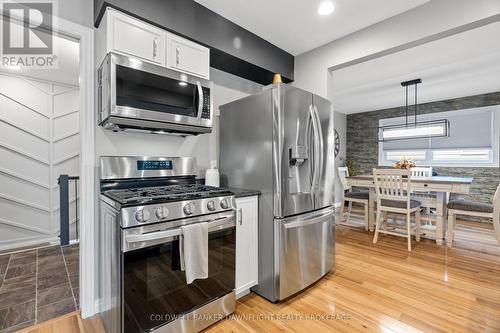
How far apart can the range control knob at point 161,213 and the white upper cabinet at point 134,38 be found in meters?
1.11

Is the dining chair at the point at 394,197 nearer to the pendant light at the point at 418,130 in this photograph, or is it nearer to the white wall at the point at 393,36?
the pendant light at the point at 418,130

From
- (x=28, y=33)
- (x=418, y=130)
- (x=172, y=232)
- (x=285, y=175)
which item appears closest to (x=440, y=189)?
(x=418, y=130)

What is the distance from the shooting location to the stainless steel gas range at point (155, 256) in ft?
4.27

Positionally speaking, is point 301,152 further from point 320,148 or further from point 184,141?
point 184,141

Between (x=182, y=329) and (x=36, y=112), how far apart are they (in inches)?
147

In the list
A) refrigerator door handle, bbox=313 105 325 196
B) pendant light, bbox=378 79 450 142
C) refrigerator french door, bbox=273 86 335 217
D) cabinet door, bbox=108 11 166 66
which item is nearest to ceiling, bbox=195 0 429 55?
cabinet door, bbox=108 11 166 66

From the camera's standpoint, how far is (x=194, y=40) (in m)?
2.06

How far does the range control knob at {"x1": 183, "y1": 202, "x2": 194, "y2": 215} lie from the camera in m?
1.49

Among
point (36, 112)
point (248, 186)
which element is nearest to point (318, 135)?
point (248, 186)

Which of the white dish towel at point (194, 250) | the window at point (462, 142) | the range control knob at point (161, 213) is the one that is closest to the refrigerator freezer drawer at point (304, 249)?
the white dish towel at point (194, 250)

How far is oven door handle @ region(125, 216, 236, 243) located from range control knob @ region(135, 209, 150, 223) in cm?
8

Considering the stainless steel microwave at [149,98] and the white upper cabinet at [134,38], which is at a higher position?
the white upper cabinet at [134,38]

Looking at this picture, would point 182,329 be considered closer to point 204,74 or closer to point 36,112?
point 204,74

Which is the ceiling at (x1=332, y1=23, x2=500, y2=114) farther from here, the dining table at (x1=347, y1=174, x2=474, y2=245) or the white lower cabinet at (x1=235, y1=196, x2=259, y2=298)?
the white lower cabinet at (x1=235, y1=196, x2=259, y2=298)
